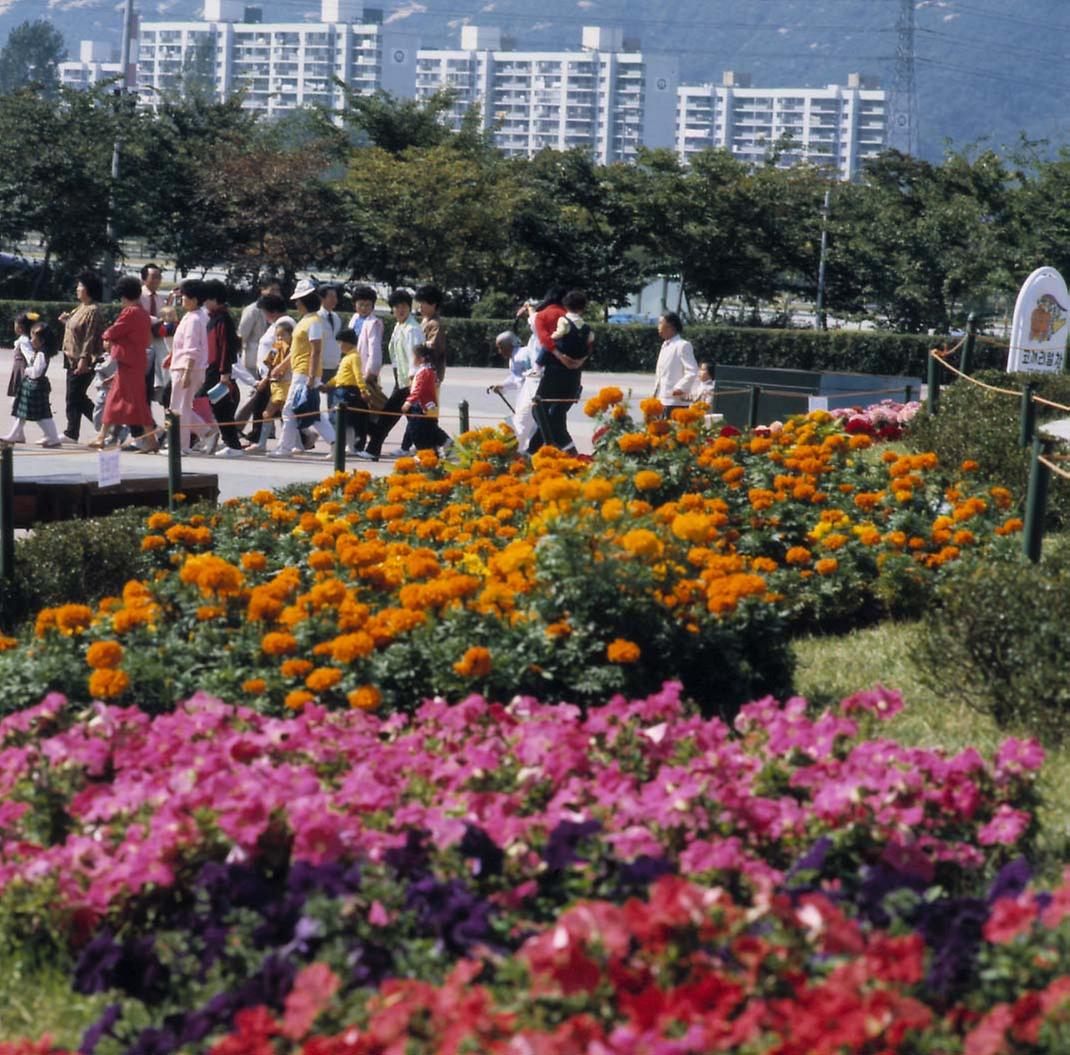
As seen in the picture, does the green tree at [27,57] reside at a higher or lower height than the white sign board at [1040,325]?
higher

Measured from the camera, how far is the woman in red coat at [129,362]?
12.8 m

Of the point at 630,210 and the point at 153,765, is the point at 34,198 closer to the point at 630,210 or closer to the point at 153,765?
the point at 630,210

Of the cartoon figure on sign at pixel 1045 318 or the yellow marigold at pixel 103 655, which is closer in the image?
the yellow marigold at pixel 103 655

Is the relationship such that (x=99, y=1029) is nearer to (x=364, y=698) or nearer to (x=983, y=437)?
(x=364, y=698)

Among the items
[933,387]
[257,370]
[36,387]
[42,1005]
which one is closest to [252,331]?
[257,370]

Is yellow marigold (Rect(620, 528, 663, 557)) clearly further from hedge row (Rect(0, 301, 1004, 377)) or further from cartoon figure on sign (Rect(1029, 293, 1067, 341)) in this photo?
hedge row (Rect(0, 301, 1004, 377))

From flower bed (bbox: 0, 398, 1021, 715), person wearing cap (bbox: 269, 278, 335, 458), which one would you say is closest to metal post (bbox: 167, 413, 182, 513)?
flower bed (bbox: 0, 398, 1021, 715)

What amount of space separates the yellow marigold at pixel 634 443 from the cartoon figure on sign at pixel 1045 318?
11.0 m

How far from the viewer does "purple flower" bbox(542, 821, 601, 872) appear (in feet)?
11.4

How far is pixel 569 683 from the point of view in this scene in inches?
198

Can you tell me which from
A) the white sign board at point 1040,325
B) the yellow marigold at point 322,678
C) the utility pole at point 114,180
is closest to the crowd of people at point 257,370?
the white sign board at point 1040,325

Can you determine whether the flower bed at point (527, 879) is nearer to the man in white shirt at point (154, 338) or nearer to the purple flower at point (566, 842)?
the purple flower at point (566, 842)

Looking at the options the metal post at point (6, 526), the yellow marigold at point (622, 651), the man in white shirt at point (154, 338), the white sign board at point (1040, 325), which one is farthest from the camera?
the white sign board at point (1040, 325)

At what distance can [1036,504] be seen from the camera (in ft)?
20.4
